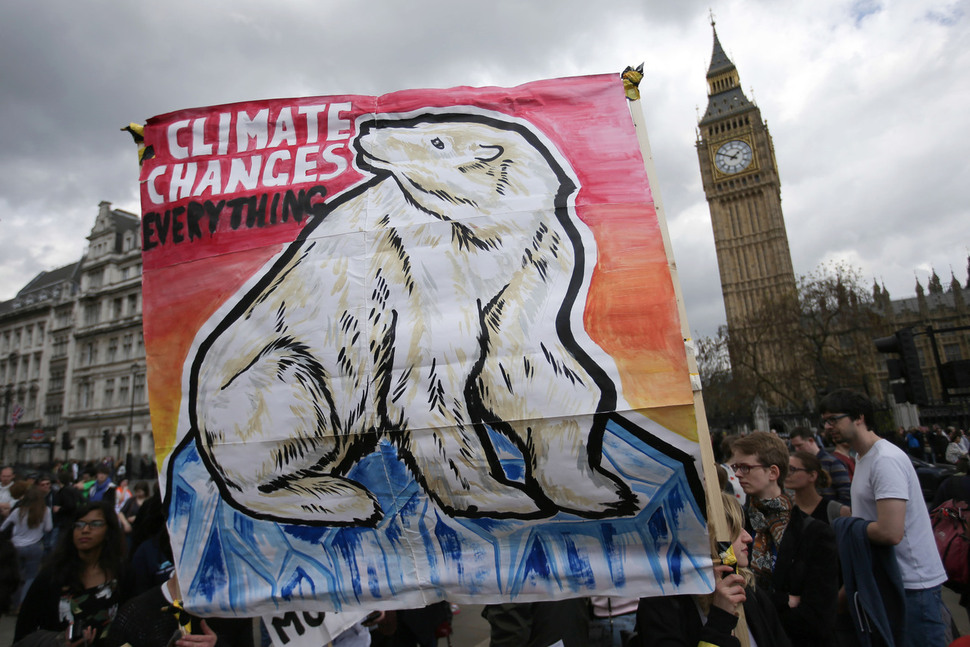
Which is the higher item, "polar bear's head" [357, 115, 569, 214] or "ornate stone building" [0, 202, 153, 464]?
"ornate stone building" [0, 202, 153, 464]

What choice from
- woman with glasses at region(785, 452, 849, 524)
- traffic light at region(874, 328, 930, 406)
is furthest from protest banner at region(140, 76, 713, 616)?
traffic light at region(874, 328, 930, 406)

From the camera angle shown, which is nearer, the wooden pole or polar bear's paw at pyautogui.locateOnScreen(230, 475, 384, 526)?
the wooden pole

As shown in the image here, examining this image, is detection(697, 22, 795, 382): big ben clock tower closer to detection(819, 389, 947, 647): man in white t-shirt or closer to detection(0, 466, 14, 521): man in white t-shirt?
detection(0, 466, 14, 521): man in white t-shirt

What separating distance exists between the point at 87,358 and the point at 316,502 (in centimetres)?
5000

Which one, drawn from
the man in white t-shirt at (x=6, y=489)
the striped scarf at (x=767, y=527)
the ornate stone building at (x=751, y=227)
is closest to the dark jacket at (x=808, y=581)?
the striped scarf at (x=767, y=527)

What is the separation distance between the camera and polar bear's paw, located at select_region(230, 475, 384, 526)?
217 cm

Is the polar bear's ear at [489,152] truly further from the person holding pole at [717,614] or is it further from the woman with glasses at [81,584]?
the woman with glasses at [81,584]

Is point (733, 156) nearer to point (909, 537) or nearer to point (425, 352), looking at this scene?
point (909, 537)

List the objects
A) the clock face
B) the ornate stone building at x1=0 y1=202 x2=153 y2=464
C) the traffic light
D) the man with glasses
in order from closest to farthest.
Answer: the man with glasses → the traffic light → the ornate stone building at x1=0 y1=202 x2=153 y2=464 → the clock face

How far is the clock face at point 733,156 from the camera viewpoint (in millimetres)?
69500

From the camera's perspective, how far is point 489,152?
240 cm

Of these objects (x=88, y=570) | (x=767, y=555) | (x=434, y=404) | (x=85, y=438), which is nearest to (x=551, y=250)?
(x=434, y=404)

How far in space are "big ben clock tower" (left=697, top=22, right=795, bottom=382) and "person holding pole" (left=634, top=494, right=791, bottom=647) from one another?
70.2m

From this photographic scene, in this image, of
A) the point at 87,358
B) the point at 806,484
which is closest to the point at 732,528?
the point at 806,484
